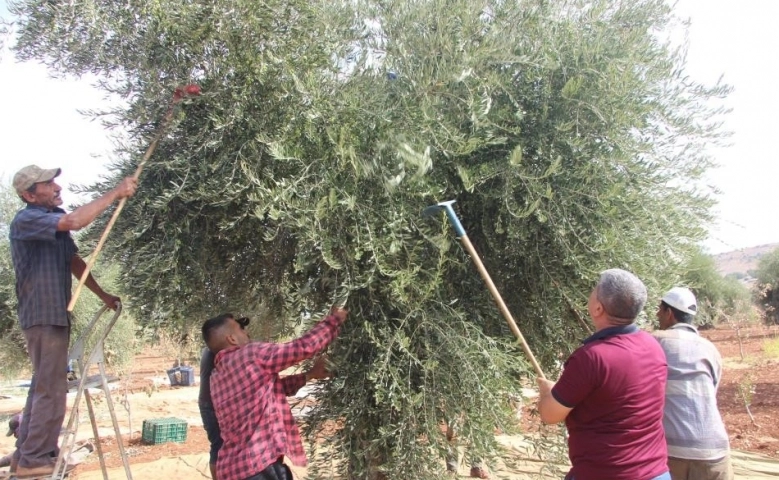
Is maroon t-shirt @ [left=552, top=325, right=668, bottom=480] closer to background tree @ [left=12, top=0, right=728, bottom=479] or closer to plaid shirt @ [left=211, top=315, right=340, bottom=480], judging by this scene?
background tree @ [left=12, top=0, right=728, bottom=479]

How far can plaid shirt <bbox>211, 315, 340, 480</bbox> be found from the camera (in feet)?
12.7

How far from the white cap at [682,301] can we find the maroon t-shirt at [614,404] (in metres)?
1.04

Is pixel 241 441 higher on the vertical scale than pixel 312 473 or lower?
higher

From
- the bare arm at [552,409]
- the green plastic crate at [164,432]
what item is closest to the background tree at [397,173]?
the bare arm at [552,409]

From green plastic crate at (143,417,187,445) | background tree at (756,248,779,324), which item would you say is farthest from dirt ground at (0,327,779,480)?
background tree at (756,248,779,324)

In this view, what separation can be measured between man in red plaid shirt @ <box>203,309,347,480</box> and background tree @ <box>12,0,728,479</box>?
0.43m

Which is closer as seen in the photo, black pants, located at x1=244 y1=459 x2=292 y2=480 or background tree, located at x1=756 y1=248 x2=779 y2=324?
black pants, located at x1=244 y1=459 x2=292 y2=480

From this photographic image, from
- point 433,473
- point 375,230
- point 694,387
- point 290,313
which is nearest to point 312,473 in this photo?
point 433,473

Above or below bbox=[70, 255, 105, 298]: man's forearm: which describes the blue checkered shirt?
below

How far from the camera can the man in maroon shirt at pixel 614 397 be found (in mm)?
3117

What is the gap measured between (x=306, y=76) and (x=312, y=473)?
2.83m

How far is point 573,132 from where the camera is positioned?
15.0 ft

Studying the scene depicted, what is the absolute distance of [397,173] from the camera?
4164 millimetres

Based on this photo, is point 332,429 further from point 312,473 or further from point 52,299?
point 52,299
